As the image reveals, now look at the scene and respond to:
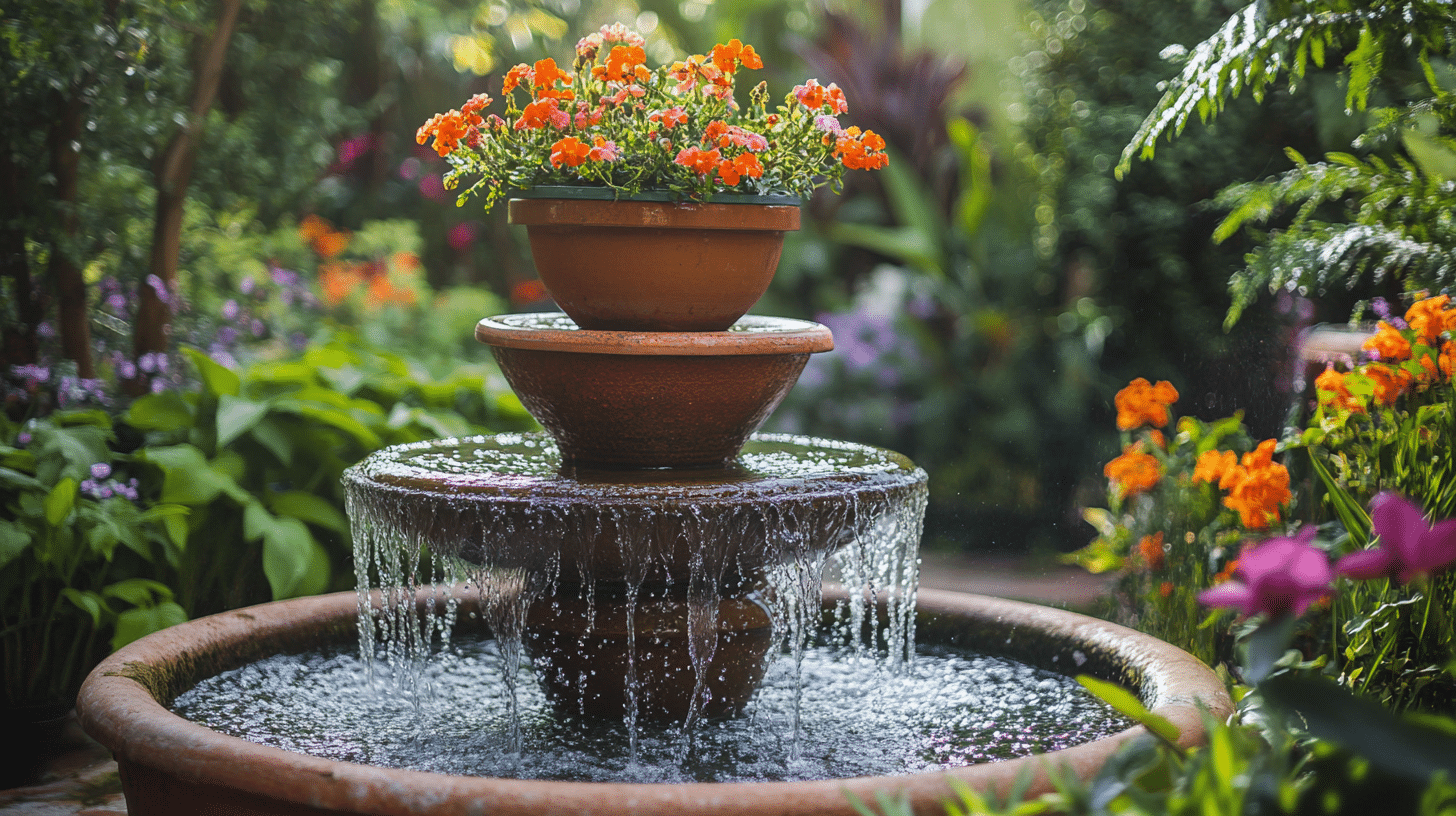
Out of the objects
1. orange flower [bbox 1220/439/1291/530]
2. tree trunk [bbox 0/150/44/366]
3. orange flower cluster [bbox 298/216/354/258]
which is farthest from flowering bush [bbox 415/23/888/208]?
orange flower cluster [bbox 298/216/354/258]

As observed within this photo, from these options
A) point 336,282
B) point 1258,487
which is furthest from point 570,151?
point 336,282

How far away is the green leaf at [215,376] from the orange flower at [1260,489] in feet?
8.73

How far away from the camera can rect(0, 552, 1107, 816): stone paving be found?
2570 millimetres

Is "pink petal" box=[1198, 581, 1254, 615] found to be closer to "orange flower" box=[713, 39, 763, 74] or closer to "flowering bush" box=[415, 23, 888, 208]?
"flowering bush" box=[415, 23, 888, 208]

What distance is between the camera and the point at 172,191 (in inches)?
148

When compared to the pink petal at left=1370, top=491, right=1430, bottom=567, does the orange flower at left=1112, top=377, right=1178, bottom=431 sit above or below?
below

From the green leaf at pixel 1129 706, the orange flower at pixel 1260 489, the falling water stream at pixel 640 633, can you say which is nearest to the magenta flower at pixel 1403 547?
the green leaf at pixel 1129 706

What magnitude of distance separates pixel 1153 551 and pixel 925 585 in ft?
5.86

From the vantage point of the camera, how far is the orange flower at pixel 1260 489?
103 inches

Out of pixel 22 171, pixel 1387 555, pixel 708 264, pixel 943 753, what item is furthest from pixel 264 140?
pixel 1387 555

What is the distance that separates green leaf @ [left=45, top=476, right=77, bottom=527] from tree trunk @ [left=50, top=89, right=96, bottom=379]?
101cm

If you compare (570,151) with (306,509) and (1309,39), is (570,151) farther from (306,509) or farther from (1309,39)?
(306,509)

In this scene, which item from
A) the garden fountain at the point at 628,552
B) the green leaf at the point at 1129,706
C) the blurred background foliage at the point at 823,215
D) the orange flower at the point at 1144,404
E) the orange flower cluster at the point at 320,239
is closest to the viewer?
the green leaf at the point at 1129,706

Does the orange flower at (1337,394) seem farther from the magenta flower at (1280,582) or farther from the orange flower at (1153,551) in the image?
the magenta flower at (1280,582)
